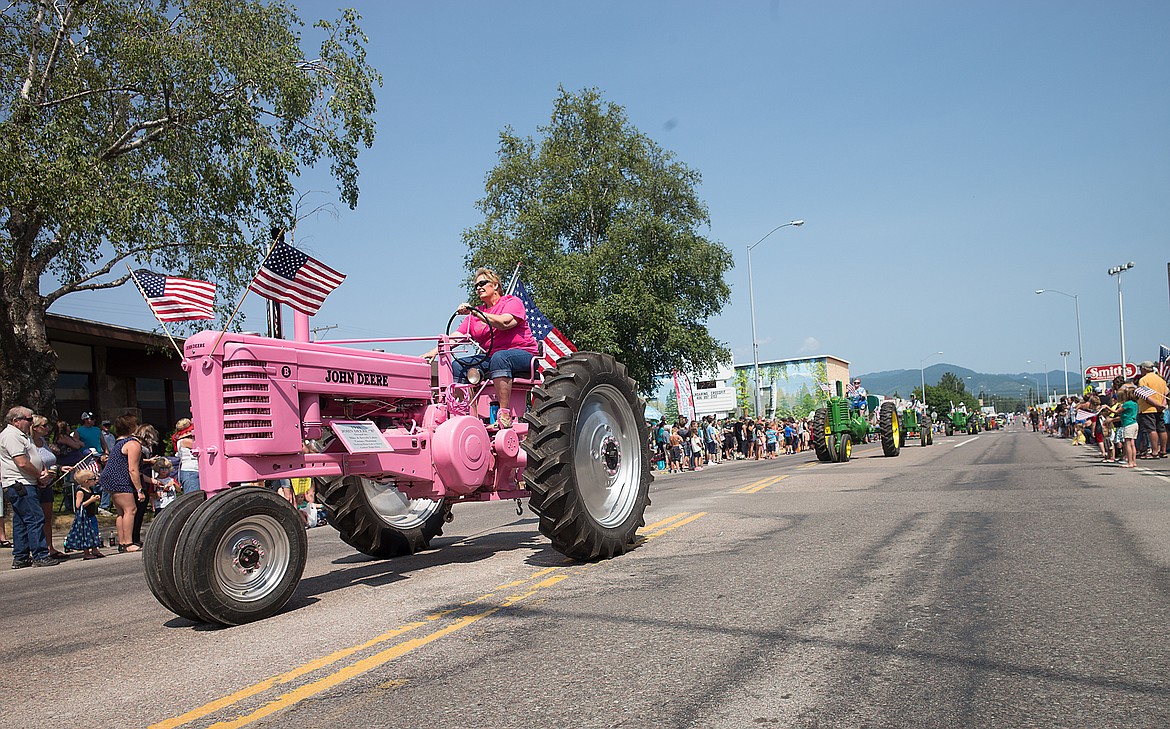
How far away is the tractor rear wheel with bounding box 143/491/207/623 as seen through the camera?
16.2 ft

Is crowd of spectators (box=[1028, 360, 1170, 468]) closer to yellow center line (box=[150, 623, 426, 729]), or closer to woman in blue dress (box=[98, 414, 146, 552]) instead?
yellow center line (box=[150, 623, 426, 729])

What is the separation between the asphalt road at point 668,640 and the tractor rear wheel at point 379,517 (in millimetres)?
233

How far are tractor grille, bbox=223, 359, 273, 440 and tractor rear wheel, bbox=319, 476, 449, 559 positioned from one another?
170 centimetres

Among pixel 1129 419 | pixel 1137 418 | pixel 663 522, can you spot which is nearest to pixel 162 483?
pixel 663 522

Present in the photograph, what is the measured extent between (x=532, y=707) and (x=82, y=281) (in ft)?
60.0

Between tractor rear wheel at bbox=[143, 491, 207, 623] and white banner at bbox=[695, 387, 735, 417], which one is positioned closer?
tractor rear wheel at bbox=[143, 491, 207, 623]

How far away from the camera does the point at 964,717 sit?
3105 millimetres

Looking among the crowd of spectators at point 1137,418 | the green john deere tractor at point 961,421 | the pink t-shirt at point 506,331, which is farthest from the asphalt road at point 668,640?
the green john deere tractor at point 961,421

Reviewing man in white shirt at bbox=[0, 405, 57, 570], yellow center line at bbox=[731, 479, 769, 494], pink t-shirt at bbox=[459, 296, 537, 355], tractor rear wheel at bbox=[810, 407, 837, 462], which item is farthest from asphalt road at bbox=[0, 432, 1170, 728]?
tractor rear wheel at bbox=[810, 407, 837, 462]

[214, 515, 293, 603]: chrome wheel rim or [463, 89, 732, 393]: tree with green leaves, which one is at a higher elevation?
[463, 89, 732, 393]: tree with green leaves

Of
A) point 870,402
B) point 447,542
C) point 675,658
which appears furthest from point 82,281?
point 870,402

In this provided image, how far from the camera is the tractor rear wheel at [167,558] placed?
4926mm

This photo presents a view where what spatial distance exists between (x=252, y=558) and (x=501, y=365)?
254 centimetres

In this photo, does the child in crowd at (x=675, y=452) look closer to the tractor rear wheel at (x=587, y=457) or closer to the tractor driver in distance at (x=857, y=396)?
the tractor driver in distance at (x=857, y=396)
